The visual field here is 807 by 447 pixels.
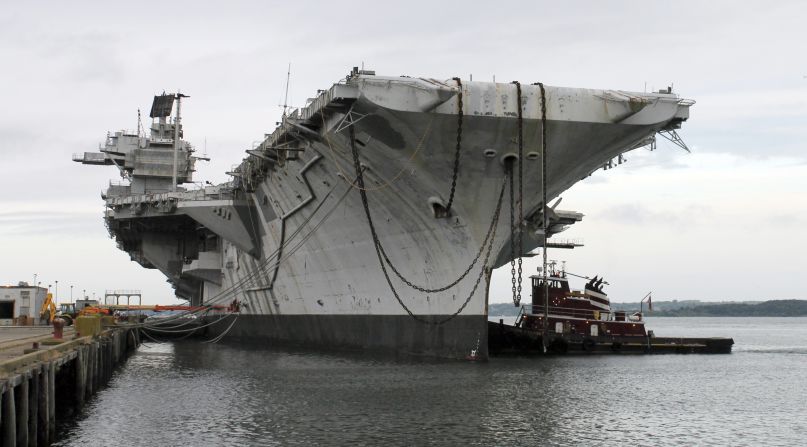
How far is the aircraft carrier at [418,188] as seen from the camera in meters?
18.2

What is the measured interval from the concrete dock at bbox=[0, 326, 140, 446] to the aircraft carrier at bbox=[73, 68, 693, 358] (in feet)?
21.9

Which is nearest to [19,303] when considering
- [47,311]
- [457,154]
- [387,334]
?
[47,311]

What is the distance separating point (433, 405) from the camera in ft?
48.8

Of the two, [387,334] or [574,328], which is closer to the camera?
[387,334]

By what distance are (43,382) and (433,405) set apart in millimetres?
6473

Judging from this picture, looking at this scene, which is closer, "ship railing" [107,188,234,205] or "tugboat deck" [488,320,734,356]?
"tugboat deck" [488,320,734,356]

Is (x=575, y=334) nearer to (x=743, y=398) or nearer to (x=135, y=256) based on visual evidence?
(x=743, y=398)

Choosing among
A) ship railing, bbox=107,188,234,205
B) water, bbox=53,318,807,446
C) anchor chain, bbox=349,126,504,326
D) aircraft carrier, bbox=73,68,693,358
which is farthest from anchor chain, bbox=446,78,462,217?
ship railing, bbox=107,188,234,205

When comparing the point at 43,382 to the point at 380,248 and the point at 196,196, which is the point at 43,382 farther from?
the point at 196,196

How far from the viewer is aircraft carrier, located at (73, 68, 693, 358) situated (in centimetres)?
1822

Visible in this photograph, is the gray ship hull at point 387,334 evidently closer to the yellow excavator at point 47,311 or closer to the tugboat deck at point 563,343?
the tugboat deck at point 563,343

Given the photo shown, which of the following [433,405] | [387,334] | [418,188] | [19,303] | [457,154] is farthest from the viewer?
[19,303]

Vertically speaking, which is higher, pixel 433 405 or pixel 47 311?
pixel 47 311

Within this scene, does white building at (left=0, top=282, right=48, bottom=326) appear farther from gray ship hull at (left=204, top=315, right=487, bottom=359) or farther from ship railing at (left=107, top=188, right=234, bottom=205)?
gray ship hull at (left=204, top=315, right=487, bottom=359)
